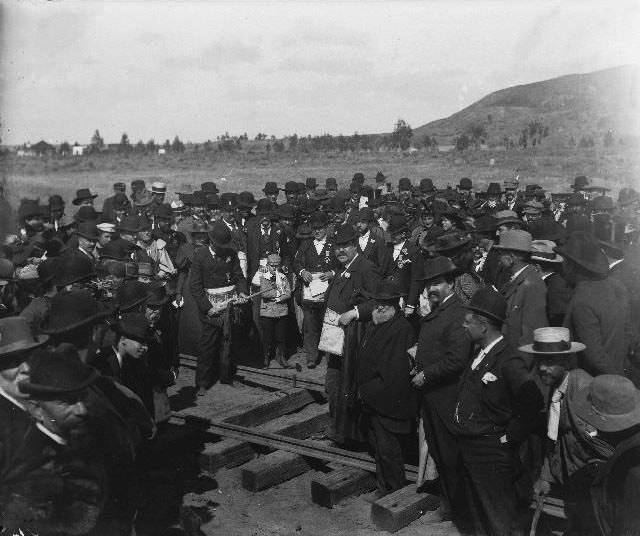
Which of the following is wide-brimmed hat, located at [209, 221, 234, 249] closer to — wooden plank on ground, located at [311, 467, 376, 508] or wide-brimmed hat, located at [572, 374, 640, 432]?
wooden plank on ground, located at [311, 467, 376, 508]

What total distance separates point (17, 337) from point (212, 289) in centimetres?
485

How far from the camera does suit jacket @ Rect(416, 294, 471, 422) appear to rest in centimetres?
565

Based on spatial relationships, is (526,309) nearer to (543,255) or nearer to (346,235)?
(543,255)

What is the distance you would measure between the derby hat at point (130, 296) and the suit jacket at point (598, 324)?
12.0 feet

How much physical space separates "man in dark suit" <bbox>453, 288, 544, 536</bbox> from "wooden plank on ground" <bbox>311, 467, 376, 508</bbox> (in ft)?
4.59

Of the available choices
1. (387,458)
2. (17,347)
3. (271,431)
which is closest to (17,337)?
(17,347)

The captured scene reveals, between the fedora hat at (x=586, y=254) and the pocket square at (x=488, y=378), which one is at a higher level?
the fedora hat at (x=586, y=254)

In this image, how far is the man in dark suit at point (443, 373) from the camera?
567 cm

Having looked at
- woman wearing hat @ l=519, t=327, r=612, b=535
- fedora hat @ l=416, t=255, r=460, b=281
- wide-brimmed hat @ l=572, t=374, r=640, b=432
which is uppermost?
fedora hat @ l=416, t=255, r=460, b=281

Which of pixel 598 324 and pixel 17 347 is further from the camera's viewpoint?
pixel 598 324

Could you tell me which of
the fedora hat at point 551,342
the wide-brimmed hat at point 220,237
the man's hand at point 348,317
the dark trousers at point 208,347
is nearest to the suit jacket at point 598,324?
the fedora hat at point 551,342

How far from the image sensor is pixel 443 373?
5.67 meters

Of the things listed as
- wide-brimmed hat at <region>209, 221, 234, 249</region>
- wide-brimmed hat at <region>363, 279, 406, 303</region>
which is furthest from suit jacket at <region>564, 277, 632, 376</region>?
wide-brimmed hat at <region>209, 221, 234, 249</region>

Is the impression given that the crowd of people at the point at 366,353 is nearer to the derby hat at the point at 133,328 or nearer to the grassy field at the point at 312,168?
the derby hat at the point at 133,328
